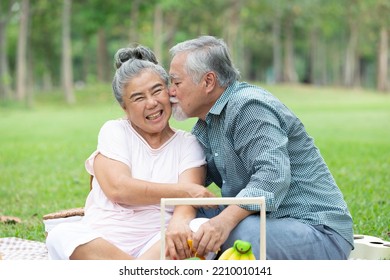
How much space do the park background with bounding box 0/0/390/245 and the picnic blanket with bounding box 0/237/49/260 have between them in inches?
23.0

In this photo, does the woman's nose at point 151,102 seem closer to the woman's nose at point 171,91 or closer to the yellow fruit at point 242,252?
the woman's nose at point 171,91

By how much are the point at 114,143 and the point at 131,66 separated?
1.28ft

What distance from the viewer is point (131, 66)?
3.65 m

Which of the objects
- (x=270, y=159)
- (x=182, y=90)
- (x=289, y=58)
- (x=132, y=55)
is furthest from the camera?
(x=289, y=58)

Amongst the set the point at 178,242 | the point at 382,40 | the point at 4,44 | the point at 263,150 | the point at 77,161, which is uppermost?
the point at 4,44

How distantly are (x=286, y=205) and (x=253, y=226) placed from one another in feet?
0.91

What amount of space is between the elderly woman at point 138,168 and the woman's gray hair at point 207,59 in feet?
0.58

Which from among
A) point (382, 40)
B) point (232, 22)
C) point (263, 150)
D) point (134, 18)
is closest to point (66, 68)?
point (134, 18)

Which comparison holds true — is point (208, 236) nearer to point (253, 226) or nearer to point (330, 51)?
point (253, 226)

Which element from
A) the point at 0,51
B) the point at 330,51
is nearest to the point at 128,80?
the point at 0,51

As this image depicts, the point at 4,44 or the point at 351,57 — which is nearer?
the point at 4,44

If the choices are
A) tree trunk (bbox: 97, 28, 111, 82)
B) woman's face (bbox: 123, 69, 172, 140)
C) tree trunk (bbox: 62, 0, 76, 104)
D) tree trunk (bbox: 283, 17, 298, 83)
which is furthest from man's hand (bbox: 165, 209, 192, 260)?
tree trunk (bbox: 283, 17, 298, 83)

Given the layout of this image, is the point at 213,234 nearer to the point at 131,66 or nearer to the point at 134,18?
the point at 131,66

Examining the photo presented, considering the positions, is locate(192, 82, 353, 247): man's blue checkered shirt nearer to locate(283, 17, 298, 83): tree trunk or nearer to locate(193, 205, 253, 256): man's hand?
locate(193, 205, 253, 256): man's hand
